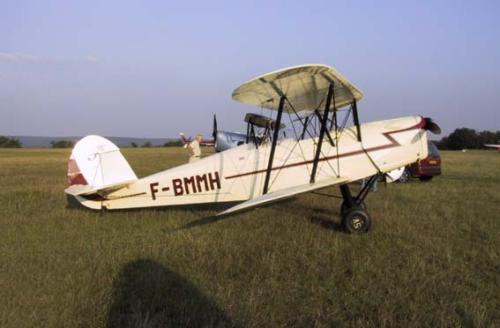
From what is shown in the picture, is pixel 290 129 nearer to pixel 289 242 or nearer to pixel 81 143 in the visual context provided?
pixel 289 242

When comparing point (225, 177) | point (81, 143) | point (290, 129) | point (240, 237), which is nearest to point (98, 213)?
point (81, 143)

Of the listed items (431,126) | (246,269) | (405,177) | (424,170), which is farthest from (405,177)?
(246,269)

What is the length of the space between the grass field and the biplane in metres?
0.49

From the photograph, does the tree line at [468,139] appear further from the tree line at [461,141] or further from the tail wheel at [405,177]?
the tail wheel at [405,177]

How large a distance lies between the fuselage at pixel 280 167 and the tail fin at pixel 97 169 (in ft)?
0.78

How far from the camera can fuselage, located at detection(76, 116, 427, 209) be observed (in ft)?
23.1

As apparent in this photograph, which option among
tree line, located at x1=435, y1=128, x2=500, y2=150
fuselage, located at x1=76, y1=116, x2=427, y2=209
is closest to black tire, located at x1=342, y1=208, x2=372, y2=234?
fuselage, located at x1=76, y1=116, x2=427, y2=209

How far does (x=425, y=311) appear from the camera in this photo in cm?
383

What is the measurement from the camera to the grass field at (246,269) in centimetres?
373

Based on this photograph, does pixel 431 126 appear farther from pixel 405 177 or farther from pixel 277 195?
pixel 405 177

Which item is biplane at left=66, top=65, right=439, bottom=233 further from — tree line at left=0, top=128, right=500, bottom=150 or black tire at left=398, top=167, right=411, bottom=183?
tree line at left=0, top=128, right=500, bottom=150

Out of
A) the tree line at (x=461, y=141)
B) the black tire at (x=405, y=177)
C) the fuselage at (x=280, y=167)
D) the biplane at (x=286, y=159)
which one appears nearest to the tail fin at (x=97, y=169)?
the biplane at (x=286, y=159)

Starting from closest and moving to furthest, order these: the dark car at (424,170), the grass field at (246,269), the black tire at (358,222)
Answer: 1. the grass field at (246,269)
2. the black tire at (358,222)
3. the dark car at (424,170)

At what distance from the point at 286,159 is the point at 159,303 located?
3.90 metres
